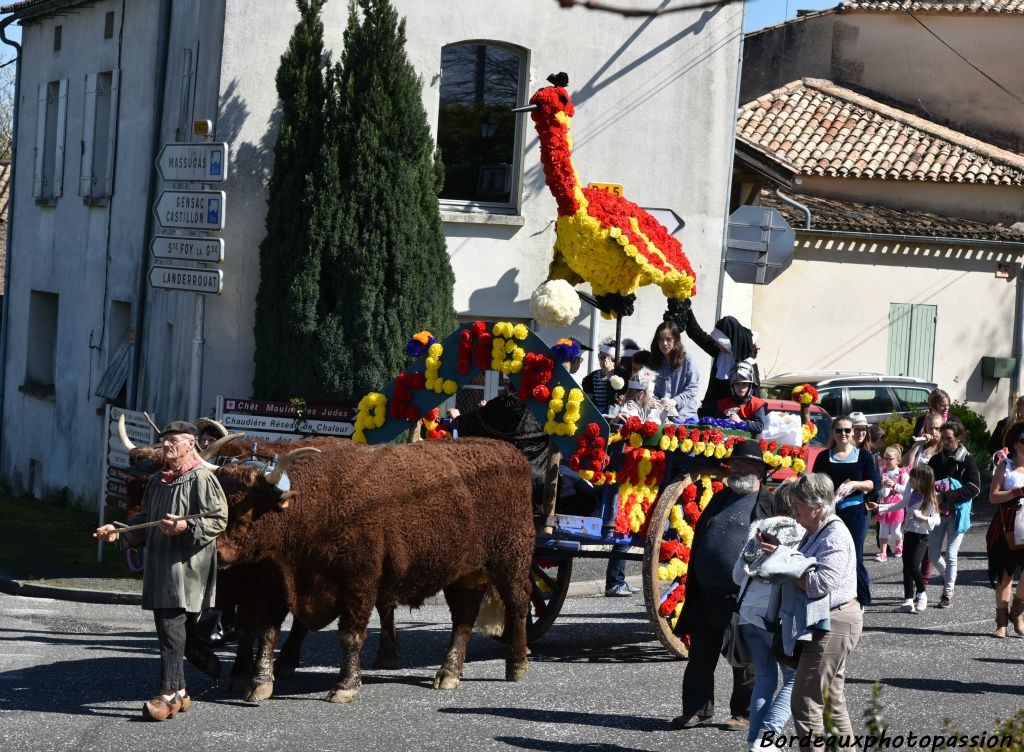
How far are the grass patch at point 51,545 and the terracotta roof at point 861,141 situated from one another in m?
13.7

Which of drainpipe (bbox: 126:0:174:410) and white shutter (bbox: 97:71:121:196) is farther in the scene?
white shutter (bbox: 97:71:121:196)

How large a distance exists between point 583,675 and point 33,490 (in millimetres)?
13879

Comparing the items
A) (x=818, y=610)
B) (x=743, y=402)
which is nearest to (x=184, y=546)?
Result: (x=818, y=610)

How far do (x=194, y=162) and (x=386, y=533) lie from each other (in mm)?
6197

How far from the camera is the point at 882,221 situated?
26531 mm

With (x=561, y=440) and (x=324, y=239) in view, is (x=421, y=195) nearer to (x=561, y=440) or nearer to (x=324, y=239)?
(x=324, y=239)

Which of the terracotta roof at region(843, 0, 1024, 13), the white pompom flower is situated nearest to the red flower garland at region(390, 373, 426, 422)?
the white pompom flower

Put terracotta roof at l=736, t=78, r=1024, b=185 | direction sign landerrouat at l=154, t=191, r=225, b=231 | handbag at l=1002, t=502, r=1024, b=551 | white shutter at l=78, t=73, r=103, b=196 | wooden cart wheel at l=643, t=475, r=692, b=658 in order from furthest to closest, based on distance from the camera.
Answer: terracotta roof at l=736, t=78, r=1024, b=185, white shutter at l=78, t=73, r=103, b=196, direction sign landerrouat at l=154, t=191, r=225, b=231, handbag at l=1002, t=502, r=1024, b=551, wooden cart wheel at l=643, t=475, r=692, b=658

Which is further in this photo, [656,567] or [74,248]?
[74,248]

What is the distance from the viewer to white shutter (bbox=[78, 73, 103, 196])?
2048 cm

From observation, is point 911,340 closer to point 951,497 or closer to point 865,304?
point 865,304

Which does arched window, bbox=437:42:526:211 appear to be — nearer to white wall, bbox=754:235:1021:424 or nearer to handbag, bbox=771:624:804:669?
white wall, bbox=754:235:1021:424

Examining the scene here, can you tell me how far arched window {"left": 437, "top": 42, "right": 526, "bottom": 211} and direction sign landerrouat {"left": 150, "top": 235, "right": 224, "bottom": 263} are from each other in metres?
3.60

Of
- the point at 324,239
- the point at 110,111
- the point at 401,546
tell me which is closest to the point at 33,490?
the point at 110,111
